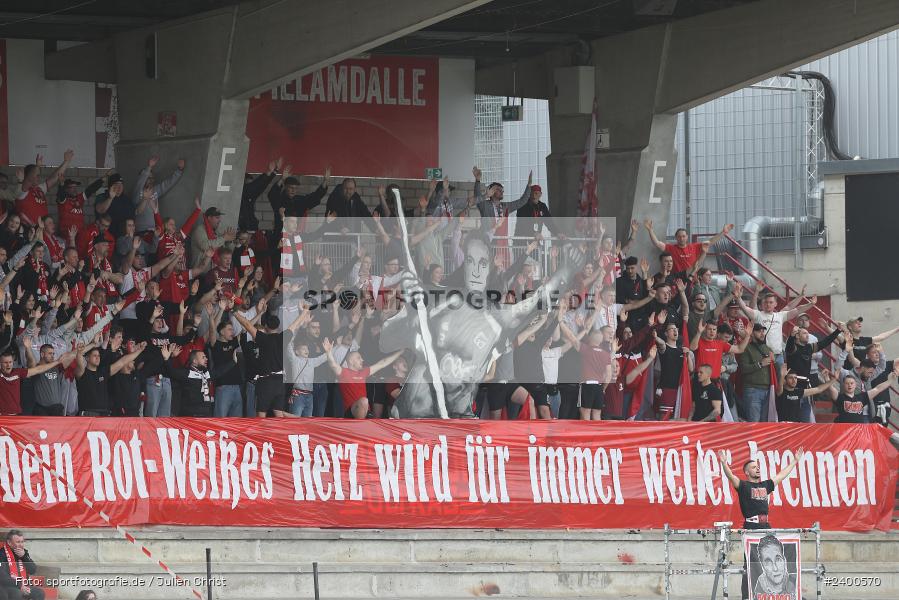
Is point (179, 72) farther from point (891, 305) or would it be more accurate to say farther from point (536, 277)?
point (891, 305)

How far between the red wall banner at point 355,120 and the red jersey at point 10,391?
9.81 metres

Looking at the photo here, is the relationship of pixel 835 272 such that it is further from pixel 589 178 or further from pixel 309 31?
pixel 309 31

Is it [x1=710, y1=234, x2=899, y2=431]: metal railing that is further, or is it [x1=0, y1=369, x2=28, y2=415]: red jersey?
[x1=710, y1=234, x2=899, y2=431]: metal railing

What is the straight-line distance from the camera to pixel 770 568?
1523 centimetres

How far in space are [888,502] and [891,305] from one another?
36.0ft

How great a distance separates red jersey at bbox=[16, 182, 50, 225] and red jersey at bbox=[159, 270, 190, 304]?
2.00 m

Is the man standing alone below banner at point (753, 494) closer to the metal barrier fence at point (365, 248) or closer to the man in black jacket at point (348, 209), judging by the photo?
the metal barrier fence at point (365, 248)

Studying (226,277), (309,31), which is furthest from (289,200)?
(309,31)

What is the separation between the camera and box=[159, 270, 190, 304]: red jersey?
2062cm

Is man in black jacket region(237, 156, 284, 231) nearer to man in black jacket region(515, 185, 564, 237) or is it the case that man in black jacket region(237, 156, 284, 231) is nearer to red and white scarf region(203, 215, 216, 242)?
red and white scarf region(203, 215, 216, 242)

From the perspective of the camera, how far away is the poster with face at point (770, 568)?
49.9 ft

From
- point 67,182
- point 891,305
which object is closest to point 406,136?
point 67,182

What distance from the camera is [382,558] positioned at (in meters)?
17.4

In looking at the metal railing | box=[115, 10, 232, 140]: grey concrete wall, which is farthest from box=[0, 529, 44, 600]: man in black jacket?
the metal railing
